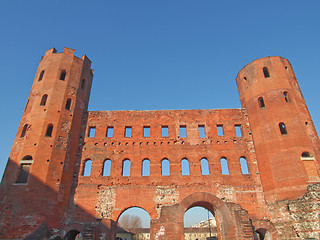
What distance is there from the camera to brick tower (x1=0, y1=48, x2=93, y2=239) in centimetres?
1335

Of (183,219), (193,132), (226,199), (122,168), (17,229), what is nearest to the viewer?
(17,229)

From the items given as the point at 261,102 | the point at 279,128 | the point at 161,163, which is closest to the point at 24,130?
the point at 161,163

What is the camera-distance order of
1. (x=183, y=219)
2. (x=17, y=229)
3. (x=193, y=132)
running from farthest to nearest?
(x=193, y=132), (x=183, y=219), (x=17, y=229)

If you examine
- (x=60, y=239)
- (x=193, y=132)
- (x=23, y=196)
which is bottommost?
(x=60, y=239)

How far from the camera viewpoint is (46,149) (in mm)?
15000

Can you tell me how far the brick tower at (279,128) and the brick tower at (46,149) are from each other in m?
13.2

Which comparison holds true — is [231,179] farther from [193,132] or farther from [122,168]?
[122,168]

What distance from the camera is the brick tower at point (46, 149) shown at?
43.8ft

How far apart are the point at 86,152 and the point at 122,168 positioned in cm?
297

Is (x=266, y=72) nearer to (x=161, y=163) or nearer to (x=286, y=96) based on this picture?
(x=286, y=96)

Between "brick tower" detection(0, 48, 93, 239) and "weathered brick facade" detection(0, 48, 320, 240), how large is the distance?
63 mm

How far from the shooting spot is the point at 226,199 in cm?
1527

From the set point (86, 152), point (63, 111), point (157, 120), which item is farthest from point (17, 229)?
point (157, 120)

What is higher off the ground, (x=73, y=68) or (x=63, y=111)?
(x=73, y=68)
